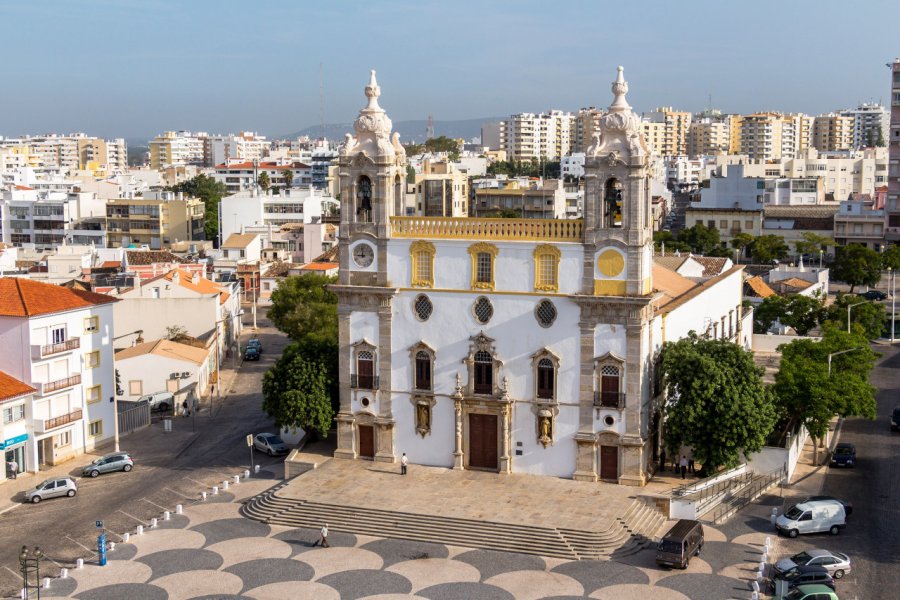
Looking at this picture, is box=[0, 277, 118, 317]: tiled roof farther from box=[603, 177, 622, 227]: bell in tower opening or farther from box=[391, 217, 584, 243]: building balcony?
box=[603, 177, 622, 227]: bell in tower opening

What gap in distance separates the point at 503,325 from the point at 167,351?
30.2 meters

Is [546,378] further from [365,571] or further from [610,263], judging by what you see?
[365,571]

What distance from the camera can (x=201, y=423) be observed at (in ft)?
220

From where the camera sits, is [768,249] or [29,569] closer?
[29,569]

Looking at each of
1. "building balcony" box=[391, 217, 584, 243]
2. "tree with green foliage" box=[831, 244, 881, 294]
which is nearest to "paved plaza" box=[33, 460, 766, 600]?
"building balcony" box=[391, 217, 584, 243]

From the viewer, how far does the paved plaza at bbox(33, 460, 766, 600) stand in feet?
131

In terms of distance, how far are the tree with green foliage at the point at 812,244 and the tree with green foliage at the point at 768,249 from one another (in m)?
1.81

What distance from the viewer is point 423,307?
52.1m

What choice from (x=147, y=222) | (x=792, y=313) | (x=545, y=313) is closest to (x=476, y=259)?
Result: (x=545, y=313)

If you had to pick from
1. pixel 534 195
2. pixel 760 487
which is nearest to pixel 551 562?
pixel 760 487

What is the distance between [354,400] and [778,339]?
41551 millimetres

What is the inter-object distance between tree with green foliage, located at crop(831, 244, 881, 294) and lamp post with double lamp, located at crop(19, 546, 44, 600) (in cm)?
9258

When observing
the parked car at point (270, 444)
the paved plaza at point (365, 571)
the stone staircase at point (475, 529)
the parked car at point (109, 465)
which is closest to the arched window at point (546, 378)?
the paved plaza at point (365, 571)

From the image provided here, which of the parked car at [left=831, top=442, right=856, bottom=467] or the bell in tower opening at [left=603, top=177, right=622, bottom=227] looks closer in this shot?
the bell in tower opening at [left=603, top=177, right=622, bottom=227]
